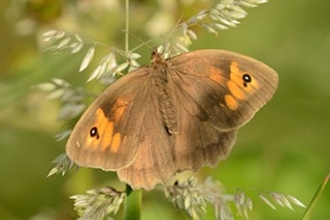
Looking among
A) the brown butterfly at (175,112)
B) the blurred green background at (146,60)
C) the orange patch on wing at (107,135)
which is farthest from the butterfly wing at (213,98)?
the blurred green background at (146,60)

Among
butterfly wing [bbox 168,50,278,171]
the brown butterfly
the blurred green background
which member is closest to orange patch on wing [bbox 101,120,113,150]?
the brown butterfly

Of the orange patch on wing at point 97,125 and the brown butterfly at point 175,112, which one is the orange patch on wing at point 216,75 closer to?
the brown butterfly at point 175,112

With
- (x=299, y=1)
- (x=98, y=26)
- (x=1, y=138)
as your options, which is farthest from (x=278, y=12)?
(x=1, y=138)

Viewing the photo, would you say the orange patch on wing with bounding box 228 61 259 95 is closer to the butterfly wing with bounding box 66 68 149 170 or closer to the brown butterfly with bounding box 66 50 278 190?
the brown butterfly with bounding box 66 50 278 190

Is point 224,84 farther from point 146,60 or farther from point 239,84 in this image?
point 146,60

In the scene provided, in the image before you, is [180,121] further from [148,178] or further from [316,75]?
[316,75]

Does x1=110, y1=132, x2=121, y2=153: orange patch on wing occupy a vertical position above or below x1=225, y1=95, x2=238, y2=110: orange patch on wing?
below

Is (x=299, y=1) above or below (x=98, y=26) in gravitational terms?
above

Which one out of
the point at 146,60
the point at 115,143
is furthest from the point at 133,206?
the point at 146,60
